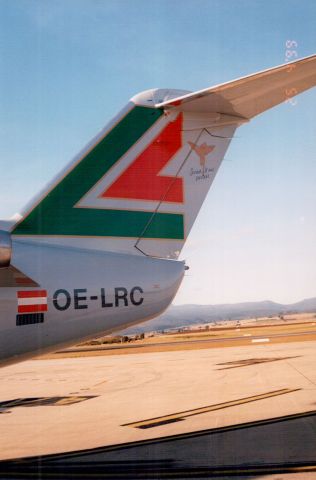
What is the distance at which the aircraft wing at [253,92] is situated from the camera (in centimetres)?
609

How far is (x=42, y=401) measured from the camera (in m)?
12.7

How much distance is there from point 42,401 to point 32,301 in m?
7.39

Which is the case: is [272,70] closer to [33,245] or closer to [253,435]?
[33,245]

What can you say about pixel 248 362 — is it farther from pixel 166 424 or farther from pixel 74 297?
pixel 74 297

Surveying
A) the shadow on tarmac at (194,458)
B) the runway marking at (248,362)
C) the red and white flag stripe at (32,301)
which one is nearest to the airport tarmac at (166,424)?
the shadow on tarmac at (194,458)

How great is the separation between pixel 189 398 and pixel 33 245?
21.8 ft

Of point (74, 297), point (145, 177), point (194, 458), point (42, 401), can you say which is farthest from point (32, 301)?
point (42, 401)

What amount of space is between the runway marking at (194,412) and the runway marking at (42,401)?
3090 mm

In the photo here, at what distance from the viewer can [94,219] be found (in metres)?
7.21

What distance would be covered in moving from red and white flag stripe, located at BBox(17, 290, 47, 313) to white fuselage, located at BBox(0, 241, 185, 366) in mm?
12

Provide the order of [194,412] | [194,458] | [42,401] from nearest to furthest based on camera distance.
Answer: [194,458] < [194,412] < [42,401]

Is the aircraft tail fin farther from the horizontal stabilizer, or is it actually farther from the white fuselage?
the horizontal stabilizer

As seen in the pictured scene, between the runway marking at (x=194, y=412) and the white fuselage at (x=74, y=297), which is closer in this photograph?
the white fuselage at (x=74, y=297)

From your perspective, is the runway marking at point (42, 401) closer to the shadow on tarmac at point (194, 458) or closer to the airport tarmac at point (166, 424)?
the airport tarmac at point (166, 424)
